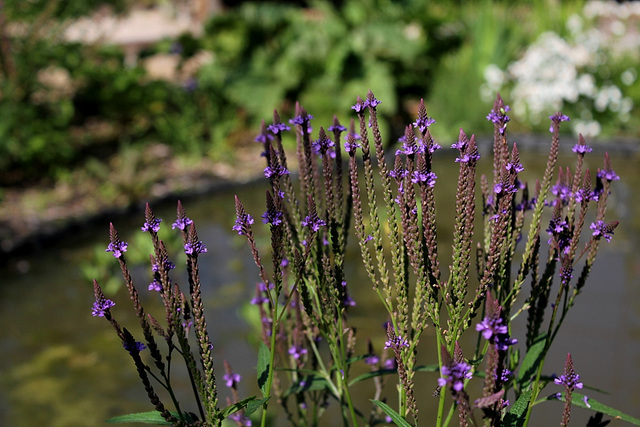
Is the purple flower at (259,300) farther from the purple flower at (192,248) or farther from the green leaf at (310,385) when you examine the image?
the purple flower at (192,248)

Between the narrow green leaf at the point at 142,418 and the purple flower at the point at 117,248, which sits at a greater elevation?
the purple flower at the point at 117,248

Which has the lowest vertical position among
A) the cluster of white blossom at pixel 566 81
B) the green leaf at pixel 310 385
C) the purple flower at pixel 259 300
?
the green leaf at pixel 310 385

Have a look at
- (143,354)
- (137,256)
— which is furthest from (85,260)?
(143,354)

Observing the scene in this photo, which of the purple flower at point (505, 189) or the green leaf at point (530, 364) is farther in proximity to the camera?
the green leaf at point (530, 364)

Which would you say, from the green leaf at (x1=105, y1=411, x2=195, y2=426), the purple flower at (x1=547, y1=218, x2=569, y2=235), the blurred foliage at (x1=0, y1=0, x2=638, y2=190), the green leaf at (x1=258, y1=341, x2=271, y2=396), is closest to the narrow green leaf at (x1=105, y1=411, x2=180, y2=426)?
the green leaf at (x1=105, y1=411, x2=195, y2=426)

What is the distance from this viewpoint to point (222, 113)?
799 cm

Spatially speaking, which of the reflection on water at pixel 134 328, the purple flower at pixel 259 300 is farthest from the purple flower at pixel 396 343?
the reflection on water at pixel 134 328

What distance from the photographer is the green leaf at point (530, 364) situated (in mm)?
1709

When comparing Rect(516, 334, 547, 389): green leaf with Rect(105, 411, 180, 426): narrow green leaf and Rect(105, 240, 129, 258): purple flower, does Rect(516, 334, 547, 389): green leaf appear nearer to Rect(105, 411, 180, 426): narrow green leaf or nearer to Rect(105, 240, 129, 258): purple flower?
Rect(105, 411, 180, 426): narrow green leaf

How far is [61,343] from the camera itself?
405 cm

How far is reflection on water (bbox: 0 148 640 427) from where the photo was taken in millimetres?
3391

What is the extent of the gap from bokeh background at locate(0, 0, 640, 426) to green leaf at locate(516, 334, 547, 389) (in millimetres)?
2367

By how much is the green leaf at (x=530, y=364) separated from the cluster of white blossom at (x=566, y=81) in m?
6.47

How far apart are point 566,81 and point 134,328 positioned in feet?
19.2
